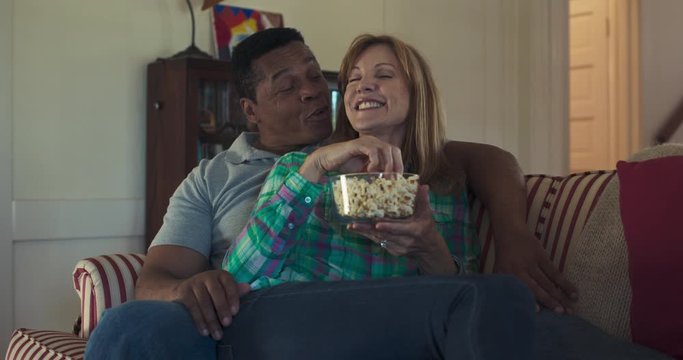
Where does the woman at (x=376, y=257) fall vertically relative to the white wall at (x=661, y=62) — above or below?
below

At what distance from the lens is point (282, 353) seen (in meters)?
1.26

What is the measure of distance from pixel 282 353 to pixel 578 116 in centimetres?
460

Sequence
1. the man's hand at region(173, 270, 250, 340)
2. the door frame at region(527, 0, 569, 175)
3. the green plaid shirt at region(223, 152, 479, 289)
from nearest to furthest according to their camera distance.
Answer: the man's hand at region(173, 270, 250, 340), the green plaid shirt at region(223, 152, 479, 289), the door frame at region(527, 0, 569, 175)

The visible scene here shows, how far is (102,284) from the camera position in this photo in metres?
1.81

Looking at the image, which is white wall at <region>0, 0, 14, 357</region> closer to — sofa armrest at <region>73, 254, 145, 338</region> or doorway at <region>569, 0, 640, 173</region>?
sofa armrest at <region>73, 254, 145, 338</region>

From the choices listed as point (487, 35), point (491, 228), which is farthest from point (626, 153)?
point (491, 228)

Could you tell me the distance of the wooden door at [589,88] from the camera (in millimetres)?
5406

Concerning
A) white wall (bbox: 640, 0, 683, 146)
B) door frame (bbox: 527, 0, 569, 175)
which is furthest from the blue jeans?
white wall (bbox: 640, 0, 683, 146)

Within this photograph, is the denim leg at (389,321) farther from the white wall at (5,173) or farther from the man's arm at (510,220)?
the white wall at (5,173)

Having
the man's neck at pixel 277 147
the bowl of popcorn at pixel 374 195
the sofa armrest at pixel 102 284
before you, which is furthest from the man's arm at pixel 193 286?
the man's neck at pixel 277 147

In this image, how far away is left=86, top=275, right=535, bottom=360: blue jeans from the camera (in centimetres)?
114

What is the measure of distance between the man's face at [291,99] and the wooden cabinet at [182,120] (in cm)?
86

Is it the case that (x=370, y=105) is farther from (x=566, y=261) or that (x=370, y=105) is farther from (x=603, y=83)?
(x=603, y=83)

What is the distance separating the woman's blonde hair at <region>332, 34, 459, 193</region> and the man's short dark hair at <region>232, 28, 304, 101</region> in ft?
0.93
